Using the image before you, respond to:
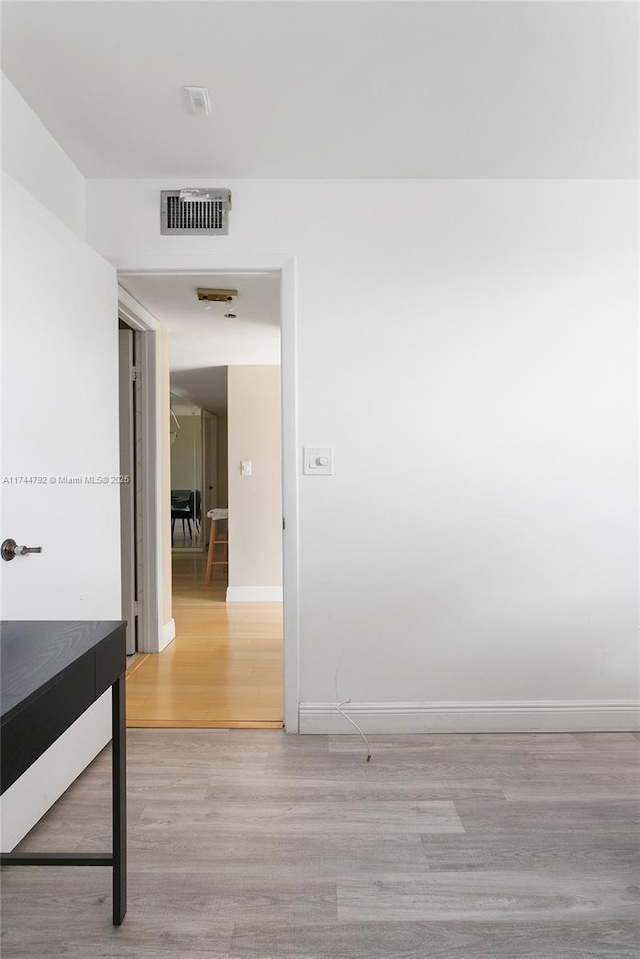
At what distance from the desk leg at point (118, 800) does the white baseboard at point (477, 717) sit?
3.96 feet

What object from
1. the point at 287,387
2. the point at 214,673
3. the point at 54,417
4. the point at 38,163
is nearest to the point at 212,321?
the point at 287,387

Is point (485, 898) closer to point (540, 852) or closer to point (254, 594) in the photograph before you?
point (540, 852)

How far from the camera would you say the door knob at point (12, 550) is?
1756 millimetres

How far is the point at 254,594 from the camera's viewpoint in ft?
17.9

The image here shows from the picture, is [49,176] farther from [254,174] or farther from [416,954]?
[416,954]

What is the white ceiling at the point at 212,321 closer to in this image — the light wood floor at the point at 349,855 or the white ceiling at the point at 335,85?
the white ceiling at the point at 335,85

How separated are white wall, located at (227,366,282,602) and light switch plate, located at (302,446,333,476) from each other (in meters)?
2.84

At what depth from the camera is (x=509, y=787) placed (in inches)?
85.2

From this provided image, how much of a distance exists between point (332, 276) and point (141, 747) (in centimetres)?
224

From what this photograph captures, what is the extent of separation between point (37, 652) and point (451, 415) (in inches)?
76.9

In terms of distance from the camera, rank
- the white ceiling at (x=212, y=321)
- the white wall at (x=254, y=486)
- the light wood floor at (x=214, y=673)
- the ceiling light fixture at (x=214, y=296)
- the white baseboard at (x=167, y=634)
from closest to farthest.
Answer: the light wood floor at (x=214, y=673) → the white ceiling at (x=212, y=321) → the ceiling light fixture at (x=214, y=296) → the white baseboard at (x=167, y=634) → the white wall at (x=254, y=486)

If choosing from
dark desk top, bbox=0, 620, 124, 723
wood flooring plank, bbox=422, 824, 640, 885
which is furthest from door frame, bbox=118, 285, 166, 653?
wood flooring plank, bbox=422, 824, 640, 885

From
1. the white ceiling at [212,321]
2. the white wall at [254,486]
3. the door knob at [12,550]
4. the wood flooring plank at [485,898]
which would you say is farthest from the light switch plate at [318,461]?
the white wall at [254,486]

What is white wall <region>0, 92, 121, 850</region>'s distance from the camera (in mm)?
1810
